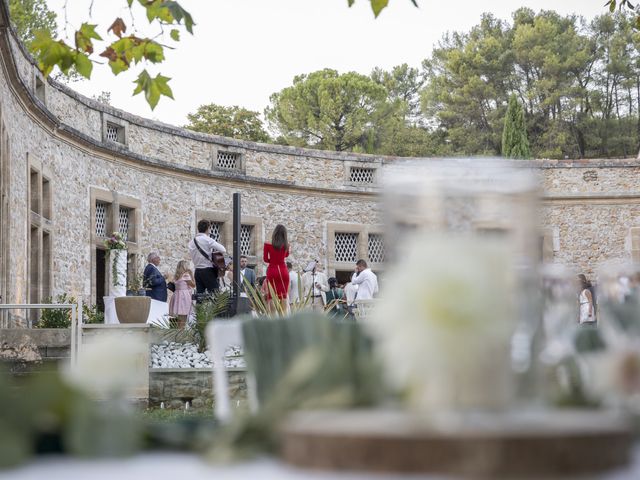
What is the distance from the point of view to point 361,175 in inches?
1022

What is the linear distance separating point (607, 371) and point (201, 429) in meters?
0.56

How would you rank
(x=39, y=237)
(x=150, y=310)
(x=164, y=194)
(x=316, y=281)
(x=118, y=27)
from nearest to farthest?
(x=118, y=27) < (x=150, y=310) < (x=39, y=237) < (x=316, y=281) < (x=164, y=194)

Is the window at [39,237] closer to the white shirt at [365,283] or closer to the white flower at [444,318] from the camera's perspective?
the white shirt at [365,283]

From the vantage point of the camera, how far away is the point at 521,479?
107 cm

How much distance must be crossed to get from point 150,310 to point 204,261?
198 cm

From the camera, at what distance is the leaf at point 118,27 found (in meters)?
5.75

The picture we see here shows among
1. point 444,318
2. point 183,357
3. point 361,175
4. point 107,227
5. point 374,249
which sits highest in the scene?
point 361,175

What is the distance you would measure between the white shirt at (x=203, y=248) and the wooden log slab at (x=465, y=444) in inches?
490

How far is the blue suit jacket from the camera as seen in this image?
52.1 ft

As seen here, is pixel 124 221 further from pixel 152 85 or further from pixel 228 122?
pixel 228 122

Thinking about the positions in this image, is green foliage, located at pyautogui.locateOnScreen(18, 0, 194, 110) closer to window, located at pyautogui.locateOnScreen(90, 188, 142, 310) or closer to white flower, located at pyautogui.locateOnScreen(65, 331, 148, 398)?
white flower, located at pyautogui.locateOnScreen(65, 331, 148, 398)

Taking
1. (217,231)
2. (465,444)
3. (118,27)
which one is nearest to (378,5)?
(118,27)

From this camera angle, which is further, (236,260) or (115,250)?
(115,250)

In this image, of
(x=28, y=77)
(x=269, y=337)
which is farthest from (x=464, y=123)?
(x=269, y=337)
